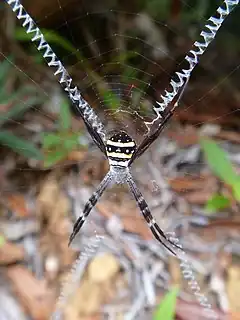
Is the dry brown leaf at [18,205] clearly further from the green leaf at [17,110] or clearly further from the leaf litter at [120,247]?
the green leaf at [17,110]

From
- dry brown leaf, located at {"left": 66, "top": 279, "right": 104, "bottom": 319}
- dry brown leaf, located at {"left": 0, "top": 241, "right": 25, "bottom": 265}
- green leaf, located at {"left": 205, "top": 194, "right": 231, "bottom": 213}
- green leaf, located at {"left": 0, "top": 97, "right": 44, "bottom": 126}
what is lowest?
dry brown leaf, located at {"left": 66, "top": 279, "right": 104, "bottom": 319}

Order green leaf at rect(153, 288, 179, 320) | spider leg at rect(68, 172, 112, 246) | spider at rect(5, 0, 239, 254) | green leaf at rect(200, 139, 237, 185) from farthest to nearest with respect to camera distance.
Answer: spider leg at rect(68, 172, 112, 246), green leaf at rect(200, 139, 237, 185), green leaf at rect(153, 288, 179, 320), spider at rect(5, 0, 239, 254)

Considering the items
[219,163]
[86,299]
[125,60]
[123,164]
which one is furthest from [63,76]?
[86,299]

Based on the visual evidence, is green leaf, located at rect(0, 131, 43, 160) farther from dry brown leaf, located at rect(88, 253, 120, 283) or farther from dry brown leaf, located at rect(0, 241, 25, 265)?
dry brown leaf, located at rect(88, 253, 120, 283)

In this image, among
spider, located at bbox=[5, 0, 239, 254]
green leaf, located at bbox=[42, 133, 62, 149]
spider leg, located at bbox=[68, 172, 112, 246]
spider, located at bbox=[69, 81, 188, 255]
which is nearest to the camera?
spider, located at bbox=[5, 0, 239, 254]

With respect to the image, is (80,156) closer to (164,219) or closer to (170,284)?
(164,219)

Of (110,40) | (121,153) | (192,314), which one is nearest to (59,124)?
(110,40)

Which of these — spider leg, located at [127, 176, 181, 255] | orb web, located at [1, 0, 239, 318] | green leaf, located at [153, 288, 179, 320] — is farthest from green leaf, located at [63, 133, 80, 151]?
green leaf, located at [153, 288, 179, 320]
